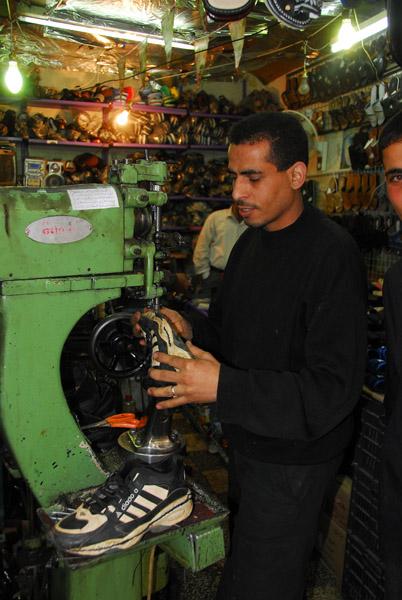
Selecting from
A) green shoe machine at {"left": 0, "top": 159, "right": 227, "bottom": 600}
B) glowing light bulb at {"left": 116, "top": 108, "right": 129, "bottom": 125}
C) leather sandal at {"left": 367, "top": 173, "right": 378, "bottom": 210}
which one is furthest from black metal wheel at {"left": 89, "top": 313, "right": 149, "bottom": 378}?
glowing light bulb at {"left": 116, "top": 108, "right": 129, "bottom": 125}

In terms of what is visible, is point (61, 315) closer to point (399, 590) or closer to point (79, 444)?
point (79, 444)

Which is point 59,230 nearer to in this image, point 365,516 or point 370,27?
point 365,516

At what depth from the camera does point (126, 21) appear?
11.4 feet

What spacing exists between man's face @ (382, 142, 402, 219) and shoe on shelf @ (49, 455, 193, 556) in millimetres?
882

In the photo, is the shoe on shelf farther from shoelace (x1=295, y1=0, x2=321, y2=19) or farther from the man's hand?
shoelace (x1=295, y1=0, x2=321, y2=19)

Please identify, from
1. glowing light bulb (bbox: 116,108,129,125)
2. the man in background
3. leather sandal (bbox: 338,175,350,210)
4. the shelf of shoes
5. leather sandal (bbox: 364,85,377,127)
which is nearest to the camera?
leather sandal (bbox: 364,85,377,127)

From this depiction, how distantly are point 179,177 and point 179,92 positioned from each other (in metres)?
0.94

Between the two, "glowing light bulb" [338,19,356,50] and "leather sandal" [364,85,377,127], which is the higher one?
"glowing light bulb" [338,19,356,50]

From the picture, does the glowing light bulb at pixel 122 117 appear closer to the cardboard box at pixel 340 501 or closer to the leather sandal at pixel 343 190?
the leather sandal at pixel 343 190

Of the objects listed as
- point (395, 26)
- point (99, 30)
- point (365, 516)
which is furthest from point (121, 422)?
point (99, 30)

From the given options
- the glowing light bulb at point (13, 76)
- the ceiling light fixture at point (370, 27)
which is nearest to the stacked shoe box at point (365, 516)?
the ceiling light fixture at point (370, 27)

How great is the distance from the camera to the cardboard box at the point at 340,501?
2.03 m

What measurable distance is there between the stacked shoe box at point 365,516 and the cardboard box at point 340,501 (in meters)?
0.12

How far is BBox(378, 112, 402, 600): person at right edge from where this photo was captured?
1.17 meters
